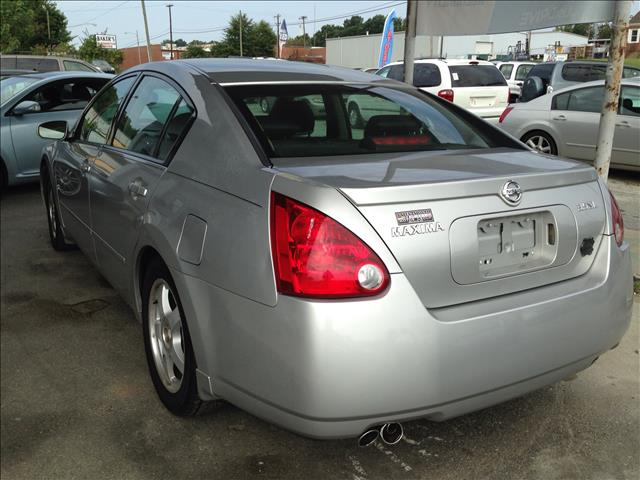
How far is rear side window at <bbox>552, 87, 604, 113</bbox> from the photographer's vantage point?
894cm

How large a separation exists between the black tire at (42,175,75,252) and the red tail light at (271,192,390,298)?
3583mm

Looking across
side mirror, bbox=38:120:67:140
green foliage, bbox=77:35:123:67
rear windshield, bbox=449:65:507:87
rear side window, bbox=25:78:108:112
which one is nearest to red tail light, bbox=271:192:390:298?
side mirror, bbox=38:120:67:140

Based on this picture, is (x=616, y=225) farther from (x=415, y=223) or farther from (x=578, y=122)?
(x=578, y=122)

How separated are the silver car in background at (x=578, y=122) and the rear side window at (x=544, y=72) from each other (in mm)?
4020

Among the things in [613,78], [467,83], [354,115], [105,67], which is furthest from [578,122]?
[105,67]

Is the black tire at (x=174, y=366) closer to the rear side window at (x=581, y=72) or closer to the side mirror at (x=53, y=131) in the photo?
the side mirror at (x=53, y=131)

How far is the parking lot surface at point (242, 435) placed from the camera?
240 cm

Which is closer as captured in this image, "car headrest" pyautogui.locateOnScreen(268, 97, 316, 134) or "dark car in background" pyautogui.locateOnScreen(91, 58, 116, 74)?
"car headrest" pyautogui.locateOnScreen(268, 97, 316, 134)

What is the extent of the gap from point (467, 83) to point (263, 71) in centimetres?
1040

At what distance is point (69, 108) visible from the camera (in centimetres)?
791

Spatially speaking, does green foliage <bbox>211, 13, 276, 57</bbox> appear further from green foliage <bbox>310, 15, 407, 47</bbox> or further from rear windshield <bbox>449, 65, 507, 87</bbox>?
rear windshield <bbox>449, 65, 507, 87</bbox>

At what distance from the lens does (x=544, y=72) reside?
44.3 feet

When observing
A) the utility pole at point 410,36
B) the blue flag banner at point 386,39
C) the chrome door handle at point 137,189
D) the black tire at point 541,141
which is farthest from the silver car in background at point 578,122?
the blue flag banner at point 386,39

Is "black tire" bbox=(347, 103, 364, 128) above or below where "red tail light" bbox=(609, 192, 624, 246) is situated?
above
